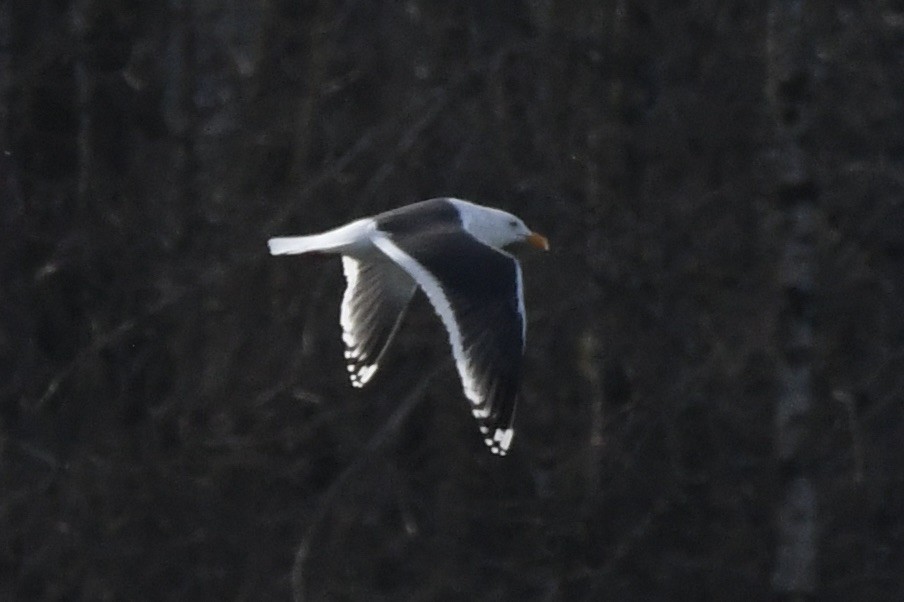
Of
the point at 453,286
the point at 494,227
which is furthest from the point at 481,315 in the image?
the point at 494,227

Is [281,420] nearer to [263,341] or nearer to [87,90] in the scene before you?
[263,341]

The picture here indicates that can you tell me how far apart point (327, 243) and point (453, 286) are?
40 cm

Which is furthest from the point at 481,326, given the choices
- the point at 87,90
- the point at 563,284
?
the point at 87,90

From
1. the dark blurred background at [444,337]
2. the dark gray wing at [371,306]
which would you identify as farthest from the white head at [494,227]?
the dark blurred background at [444,337]

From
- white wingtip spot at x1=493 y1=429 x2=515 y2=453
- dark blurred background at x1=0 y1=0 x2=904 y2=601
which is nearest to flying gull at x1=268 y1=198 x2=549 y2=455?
white wingtip spot at x1=493 y1=429 x2=515 y2=453

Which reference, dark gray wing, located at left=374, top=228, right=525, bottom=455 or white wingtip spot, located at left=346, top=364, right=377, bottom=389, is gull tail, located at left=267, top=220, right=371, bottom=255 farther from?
white wingtip spot, located at left=346, top=364, right=377, bottom=389

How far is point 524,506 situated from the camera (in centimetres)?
896

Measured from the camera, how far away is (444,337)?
28.7 feet

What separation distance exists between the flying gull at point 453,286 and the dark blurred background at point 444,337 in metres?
1.77

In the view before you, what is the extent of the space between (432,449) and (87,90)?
1.63 m

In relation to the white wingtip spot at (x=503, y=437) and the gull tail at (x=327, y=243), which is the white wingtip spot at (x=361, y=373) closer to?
the gull tail at (x=327, y=243)

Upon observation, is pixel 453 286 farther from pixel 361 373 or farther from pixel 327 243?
pixel 361 373

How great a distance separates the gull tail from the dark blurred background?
6.95ft

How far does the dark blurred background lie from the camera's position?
8852 millimetres
